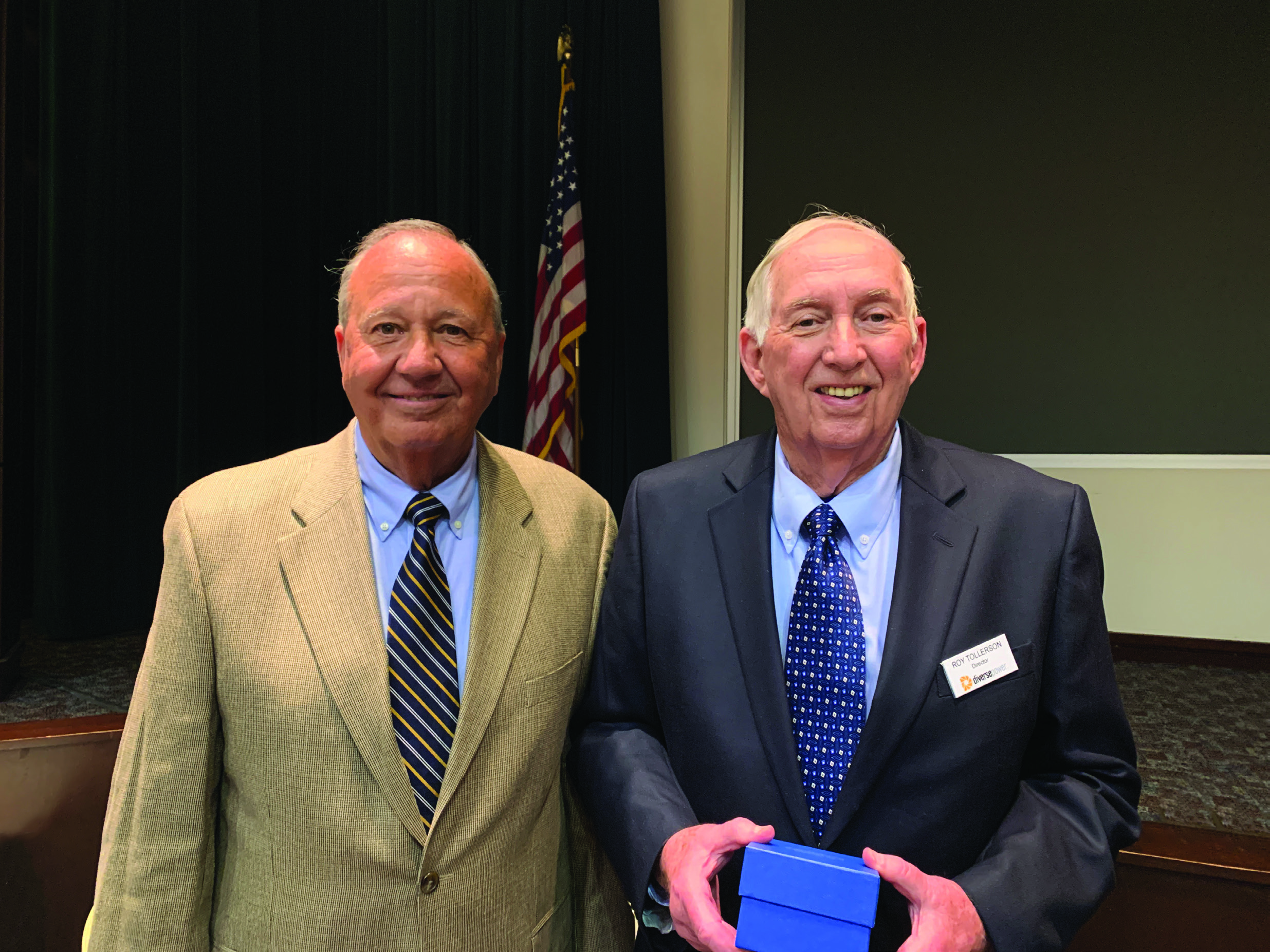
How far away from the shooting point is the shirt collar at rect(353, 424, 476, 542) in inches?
52.1

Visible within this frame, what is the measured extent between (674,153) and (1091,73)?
221cm

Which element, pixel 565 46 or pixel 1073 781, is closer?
pixel 1073 781

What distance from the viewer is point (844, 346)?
118cm

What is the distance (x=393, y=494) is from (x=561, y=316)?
3.20 meters

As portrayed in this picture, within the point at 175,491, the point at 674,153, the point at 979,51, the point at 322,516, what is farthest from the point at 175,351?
the point at 979,51

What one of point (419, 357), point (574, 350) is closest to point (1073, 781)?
point (419, 357)

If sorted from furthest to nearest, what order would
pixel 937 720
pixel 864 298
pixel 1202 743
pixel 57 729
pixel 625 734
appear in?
1. pixel 1202 743
2. pixel 57 729
3. pixel 625 734
4. pixel 864 298
5. pixel 937 720

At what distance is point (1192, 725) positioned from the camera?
324cm

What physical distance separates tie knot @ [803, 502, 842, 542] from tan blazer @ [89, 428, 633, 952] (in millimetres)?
447

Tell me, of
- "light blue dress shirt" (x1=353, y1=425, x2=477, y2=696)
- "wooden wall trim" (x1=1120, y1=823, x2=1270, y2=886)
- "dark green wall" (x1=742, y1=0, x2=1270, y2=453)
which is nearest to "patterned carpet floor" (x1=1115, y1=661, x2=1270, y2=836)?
"wooden wall trim" (x1=1120, y1=823, x2=1270, y2=886)

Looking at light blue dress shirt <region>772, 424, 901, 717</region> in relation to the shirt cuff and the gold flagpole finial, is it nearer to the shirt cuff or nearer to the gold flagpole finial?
the shirt cuff

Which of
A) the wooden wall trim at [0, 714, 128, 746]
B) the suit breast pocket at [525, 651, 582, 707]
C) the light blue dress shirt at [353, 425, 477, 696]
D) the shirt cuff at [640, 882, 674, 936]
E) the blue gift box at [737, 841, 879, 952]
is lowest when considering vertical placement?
the wooden wall trim at [0, 714, 128, 746]

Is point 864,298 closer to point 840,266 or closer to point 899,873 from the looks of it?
point 840,266

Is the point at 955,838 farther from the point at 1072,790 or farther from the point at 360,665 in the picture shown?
the point at 360,665
